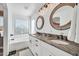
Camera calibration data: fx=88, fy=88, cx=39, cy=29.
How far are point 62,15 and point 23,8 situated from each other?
787 millimetres

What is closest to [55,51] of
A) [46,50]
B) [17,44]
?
[46,50]

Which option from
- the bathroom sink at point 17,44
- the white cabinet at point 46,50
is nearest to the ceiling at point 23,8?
the bathroom sink at point 17,44

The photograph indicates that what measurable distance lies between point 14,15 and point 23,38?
43 cm

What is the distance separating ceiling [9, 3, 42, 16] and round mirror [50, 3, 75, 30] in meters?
0.54

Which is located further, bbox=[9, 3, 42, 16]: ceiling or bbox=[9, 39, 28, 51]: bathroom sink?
bbox=[9, 39, 28, 51]: bathroom sink

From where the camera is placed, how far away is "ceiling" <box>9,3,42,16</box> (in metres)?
1.44

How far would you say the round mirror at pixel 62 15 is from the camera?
1.62 metres

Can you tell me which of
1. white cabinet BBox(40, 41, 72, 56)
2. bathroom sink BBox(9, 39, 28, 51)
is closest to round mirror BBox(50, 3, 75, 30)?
white cabinet BBox(40, 41, 72, 56)

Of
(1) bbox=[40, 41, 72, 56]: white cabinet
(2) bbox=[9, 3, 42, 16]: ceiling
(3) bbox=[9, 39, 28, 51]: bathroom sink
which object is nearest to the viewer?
(1) bbox=[40, 41, 72, 56]: white cabinet

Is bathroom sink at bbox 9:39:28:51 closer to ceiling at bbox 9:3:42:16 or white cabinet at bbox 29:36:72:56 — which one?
white cabinet at bbox 29:36:72:56

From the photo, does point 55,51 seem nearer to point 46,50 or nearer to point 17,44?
point 46,50

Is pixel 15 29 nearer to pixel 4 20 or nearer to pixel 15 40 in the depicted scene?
pixel 15 40

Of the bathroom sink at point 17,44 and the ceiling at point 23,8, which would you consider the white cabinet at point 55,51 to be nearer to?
the bathroom sink at point 17,44

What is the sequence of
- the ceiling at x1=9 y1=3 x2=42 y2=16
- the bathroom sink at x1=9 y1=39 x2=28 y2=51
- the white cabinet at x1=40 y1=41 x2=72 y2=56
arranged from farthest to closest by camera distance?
the bathroom sink at x1=9 y1=39 x2=28 y2=51 < the ceiling at x1=9 y1=3 x2=42 y2=16 < the white cabinet at x1=40 y1=41 x2=72 y2=56
